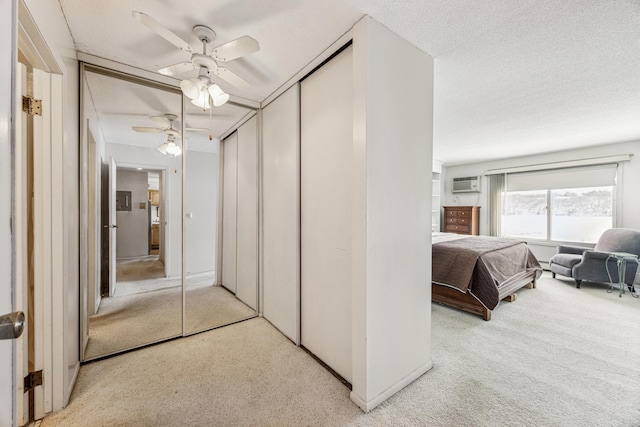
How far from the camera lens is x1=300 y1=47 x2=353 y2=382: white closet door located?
1.87m

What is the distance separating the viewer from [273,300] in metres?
2.75

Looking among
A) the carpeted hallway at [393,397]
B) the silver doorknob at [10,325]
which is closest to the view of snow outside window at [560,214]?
the carpeted hallway at [393,397]

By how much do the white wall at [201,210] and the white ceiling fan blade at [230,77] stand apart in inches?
82.5

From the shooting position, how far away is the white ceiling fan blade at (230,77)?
Result: 71.1 inches

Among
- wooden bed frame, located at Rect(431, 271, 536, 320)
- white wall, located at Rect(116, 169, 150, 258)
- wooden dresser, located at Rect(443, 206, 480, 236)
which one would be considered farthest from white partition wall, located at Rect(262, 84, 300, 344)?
wooden dresser, located at Rect(443, 206, 480, 236)

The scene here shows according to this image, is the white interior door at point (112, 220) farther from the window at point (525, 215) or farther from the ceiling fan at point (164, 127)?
the window at point (525, 215)

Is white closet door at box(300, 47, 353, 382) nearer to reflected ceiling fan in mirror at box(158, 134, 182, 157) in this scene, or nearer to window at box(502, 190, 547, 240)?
reflected ceiling fan in mirror at box(158, 134, 182, 157)

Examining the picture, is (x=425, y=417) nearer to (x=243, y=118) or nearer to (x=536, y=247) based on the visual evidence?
(x=243, y=118)

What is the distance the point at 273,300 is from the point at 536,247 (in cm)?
583

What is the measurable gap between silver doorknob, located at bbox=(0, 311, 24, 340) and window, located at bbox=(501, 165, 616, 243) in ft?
23.5

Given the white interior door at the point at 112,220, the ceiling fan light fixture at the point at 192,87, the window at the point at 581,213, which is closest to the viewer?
the ceiling fan light fixture at the point at 192,87

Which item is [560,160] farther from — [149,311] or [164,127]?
[149,311]

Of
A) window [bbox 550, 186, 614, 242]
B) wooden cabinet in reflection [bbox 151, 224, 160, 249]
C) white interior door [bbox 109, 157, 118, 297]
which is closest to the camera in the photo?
white interior door [bbox 109, 157, 118, 297]

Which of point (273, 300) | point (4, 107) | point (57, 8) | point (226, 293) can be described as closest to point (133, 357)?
point (273, 300)
